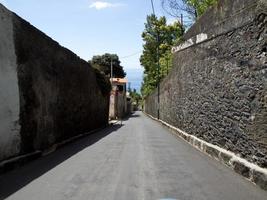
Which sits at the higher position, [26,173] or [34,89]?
[34,89]

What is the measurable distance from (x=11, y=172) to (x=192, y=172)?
151 inches

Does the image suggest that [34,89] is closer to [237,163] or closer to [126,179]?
[126,179]

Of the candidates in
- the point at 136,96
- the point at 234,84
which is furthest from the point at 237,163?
the point at 136,96

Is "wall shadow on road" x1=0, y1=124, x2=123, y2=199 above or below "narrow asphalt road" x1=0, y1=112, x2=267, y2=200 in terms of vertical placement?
below

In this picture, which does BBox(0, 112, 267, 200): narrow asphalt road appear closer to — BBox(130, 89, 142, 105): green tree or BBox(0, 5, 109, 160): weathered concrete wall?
BBox(0, 5, 109, 160): weathered concrete wall

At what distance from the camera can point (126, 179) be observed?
812 centimetres

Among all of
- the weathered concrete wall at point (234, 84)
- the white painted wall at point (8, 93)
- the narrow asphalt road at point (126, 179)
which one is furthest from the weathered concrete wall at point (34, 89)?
the weathered concrete wall at point (234, 84)

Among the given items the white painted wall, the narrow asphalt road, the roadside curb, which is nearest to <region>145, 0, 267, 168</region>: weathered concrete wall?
the narrow asphalt road

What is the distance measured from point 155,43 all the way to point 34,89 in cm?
4581

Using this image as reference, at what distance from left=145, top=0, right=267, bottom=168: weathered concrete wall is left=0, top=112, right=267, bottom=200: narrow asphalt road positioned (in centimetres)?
82

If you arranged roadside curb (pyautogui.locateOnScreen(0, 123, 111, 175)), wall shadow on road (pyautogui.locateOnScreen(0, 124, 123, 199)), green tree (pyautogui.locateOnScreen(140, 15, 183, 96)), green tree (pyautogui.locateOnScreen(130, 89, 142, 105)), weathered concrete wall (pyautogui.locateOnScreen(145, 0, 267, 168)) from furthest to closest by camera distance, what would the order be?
green tree (pyautogui.locateOnScreen(130, 89, 142, 105))
green tree (pyautogui.locateOnScreen(140, 15, 183, 96))
roadside curb (pyautogui.locateOnScreen(0, 123, 111, 175))
weathered concrete wall (pyautogui.locateOnScreen(145, 0, 267, 168))
wall shadow on road (pyautogui.locateOnScreen(0, 124, 123, 199))

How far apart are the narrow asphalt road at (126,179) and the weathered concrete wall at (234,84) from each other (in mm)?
820

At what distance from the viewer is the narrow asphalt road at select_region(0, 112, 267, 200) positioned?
6.75m

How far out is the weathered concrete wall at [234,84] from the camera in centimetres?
842
